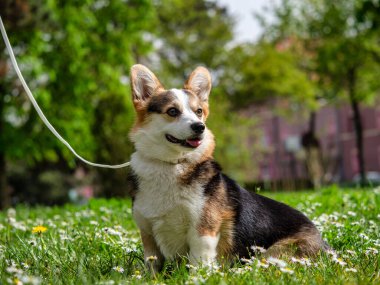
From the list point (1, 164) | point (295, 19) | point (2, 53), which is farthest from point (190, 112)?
point (295, 19)

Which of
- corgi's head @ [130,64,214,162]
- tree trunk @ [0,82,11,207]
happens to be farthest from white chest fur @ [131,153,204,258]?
tree trunk @ [0,82,11,207]

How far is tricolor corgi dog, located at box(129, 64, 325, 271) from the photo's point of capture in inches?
161

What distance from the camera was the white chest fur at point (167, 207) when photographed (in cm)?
407

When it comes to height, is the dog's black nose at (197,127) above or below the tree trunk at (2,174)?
above

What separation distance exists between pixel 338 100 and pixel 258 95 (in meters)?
4.75

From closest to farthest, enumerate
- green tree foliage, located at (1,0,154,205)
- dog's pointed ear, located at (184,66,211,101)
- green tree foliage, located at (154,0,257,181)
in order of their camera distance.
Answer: dog's pointed ear, located at (184,66,211,101)
green tree foliage, located at (1,0,154,205)
green tree foliage, located at (154,0,257,181)

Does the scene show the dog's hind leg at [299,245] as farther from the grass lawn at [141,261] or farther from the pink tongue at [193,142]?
the pink tongue at [193,142]

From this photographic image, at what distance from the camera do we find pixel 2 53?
16047 millimetres

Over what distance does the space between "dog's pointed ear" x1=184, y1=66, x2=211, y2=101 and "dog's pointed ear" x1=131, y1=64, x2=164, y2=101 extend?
28cm

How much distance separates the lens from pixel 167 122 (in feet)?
14.3

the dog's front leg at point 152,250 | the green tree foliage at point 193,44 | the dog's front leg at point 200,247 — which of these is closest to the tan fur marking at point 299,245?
the dog's front leg at point 200,247

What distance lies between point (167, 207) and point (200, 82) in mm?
1280

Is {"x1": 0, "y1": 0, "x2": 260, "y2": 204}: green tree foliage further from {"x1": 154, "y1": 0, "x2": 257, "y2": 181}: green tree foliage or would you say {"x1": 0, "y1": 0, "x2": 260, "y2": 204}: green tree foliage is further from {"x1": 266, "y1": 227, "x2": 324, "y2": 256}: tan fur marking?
{"x1": 266, "y1": 227, "x2": 324, "y2": 256}: tan fur marking

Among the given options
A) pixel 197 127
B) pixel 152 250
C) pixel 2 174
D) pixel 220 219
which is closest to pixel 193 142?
pixel 197 127
